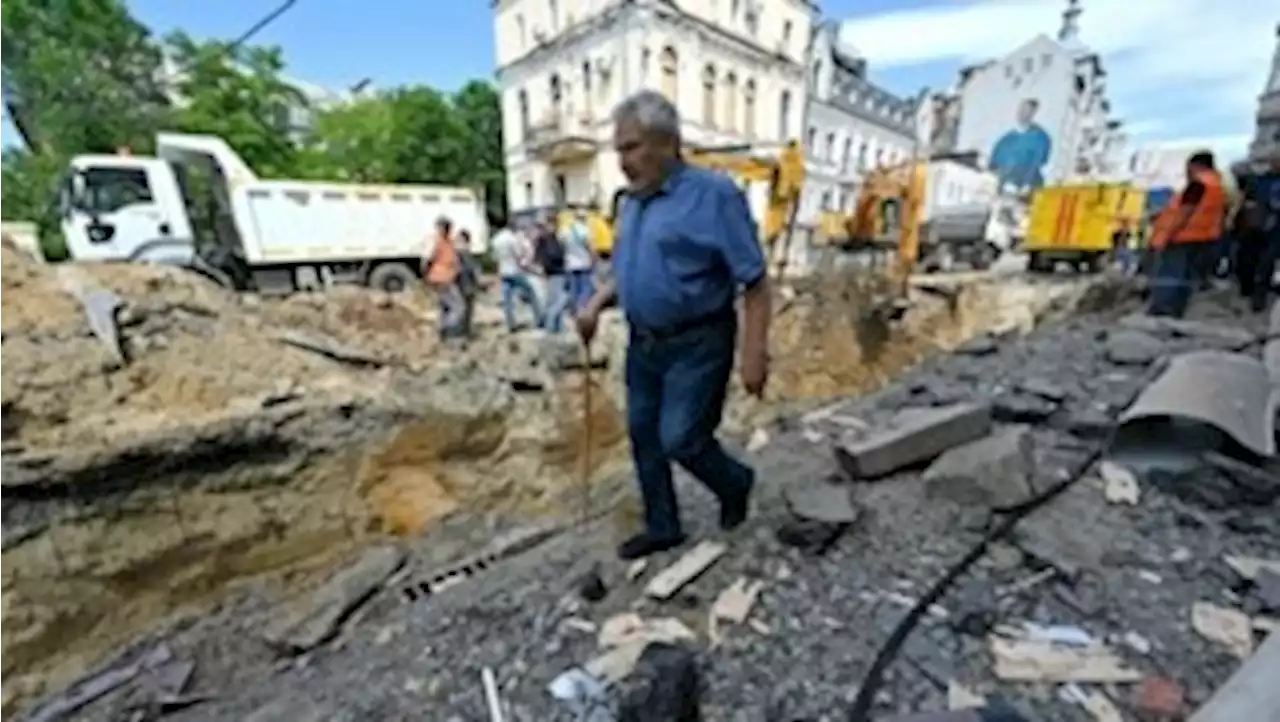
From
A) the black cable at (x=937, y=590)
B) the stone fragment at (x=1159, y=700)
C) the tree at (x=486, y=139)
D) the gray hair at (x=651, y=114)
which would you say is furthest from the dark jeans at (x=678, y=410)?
the tree at (x=486, y=139)

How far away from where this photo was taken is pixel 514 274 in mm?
9742

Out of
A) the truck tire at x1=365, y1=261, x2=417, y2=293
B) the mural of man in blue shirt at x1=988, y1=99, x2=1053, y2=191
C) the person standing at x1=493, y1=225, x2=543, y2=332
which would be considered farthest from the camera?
the mural of man in blue shirt at x1=988, y1=99, x2=1053, y2=191

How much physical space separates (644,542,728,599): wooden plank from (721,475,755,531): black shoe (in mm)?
133

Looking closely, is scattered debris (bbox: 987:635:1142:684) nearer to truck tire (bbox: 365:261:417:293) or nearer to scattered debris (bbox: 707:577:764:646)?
scattered debris (bbox: 707:577:764:646)

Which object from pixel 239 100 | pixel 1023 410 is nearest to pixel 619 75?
pixel 239 100

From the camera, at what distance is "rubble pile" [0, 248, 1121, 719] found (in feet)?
10.7

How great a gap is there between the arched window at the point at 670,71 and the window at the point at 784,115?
6.39 meters

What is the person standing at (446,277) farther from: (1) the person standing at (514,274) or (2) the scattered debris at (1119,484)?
(2) the scattered debris at (1119,484)

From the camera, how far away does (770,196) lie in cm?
1215

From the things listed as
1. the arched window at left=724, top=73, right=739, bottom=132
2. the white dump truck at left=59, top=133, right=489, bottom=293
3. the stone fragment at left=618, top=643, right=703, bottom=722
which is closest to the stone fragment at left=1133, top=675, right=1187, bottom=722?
the stone fragment at left=618, top=643, right=703, bottom=722

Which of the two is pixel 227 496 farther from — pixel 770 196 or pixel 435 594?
pixel 770 196

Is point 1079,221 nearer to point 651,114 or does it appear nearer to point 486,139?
point 651,114

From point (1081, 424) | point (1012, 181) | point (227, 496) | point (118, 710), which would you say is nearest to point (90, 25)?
point (227, 496)

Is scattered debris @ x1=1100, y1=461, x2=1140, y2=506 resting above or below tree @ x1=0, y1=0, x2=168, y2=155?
below
